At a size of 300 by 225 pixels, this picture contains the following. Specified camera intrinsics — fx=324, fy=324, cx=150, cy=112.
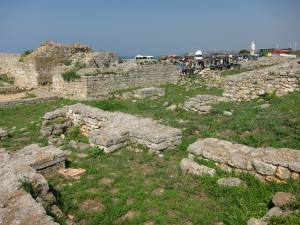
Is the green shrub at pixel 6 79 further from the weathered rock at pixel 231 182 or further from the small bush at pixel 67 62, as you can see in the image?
the weathered rock at pixel 231 182

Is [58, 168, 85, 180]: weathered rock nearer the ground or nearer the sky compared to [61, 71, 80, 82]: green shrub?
nearer the ground

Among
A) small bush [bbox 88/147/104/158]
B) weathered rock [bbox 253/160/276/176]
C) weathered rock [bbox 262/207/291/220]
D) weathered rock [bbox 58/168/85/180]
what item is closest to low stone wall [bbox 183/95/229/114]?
small bush [bbox 88/147/104/158]

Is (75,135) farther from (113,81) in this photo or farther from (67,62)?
(67,62)

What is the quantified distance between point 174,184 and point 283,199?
2113mm

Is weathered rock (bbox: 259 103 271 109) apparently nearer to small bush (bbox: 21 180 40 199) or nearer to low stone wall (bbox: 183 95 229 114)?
low stone wall (bbox: 183 95 229 114)

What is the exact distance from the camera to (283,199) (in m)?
4.88

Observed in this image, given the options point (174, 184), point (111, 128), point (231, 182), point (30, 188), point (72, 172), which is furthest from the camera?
point (111, 128)

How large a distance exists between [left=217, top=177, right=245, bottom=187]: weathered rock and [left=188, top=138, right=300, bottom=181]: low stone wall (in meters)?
0.41

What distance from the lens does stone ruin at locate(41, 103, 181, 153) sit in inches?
328

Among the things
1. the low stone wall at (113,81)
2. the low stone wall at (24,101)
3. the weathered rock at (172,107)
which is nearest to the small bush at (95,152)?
the weathered rock at (172,107)

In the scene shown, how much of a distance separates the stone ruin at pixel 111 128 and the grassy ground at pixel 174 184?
0.80ft

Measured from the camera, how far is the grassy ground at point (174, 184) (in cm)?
527

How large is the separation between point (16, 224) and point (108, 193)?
80.4 inches

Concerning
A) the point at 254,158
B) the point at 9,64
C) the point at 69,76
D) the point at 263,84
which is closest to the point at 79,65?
the point at 69,76
